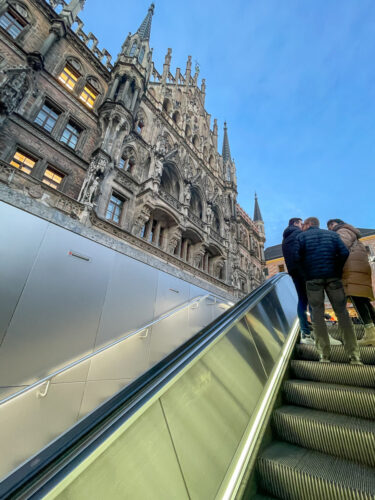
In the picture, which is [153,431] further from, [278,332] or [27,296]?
[27,296]

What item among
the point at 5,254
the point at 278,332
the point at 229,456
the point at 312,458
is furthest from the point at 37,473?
the point at 5,254

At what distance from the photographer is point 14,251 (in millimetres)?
3682

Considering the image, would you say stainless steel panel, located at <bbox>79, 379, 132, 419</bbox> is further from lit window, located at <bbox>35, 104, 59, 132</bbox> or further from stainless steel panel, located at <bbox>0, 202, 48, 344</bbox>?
lit window, located at <bbox>35, 104, 59, 132</bbox>

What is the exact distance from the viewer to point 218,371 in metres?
1.73

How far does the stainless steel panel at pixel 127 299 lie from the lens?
454 cm

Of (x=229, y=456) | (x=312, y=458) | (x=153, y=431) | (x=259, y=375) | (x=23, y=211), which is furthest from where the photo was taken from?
(x=23, y=211)

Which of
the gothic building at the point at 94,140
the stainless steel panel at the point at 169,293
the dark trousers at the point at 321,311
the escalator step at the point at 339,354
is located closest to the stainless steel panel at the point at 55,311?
the gothic building at the point at 94,140

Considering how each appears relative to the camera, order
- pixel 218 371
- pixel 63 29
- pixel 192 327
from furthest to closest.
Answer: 1. pixel 63 29
2. pixel 192 327
3. pixel 218 371

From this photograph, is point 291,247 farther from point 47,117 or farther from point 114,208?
point 47,117

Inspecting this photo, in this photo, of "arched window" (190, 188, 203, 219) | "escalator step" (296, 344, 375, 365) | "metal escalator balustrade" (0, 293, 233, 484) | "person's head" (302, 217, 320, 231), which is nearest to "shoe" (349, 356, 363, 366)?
"escalator step" (296, 344, 375, 365)

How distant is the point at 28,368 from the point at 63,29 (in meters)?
16.0

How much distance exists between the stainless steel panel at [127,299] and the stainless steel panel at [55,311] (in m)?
0.20

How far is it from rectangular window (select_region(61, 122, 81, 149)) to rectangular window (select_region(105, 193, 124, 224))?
3.08 metres

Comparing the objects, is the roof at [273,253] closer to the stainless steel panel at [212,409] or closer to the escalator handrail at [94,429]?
the stainless steel panel at [212,409]
